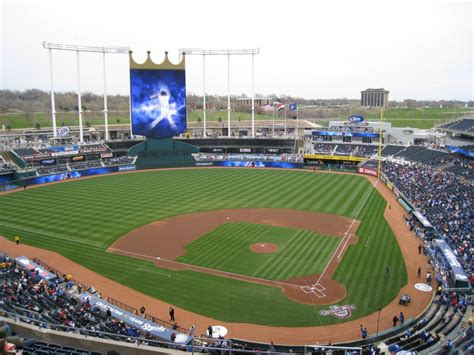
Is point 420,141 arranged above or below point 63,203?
above

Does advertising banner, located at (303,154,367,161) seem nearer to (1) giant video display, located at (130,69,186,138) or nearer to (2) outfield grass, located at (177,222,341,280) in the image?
(1) giant video display, located at (130,69,186,138)

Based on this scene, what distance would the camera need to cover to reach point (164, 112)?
216ft

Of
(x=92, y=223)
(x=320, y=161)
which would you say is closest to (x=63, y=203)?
(x=92, y=223)

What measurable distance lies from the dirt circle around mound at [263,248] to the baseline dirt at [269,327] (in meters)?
8.99

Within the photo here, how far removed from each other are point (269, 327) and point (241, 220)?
17.7m

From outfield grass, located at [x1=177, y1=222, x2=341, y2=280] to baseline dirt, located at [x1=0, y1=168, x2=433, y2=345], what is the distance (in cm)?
517

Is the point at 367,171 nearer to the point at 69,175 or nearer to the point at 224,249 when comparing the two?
the point at 224,249

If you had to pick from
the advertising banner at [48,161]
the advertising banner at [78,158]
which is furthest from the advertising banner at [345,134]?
the advertising banner at [48,161]

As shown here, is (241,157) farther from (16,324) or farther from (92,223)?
(16,324)

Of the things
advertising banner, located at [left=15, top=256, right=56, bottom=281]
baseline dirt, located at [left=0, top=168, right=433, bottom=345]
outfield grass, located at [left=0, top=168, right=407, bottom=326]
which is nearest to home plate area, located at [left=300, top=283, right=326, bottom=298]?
outfield grass, located at [left=0, top=168, right=407, bottom=326]

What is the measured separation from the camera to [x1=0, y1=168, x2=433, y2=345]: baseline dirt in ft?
59.9

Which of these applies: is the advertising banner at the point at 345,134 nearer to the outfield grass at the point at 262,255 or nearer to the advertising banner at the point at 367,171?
the advertising banner at the point at 367,171

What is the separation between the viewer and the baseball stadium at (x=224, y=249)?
17281 millimetres

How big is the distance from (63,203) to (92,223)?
400 inches
